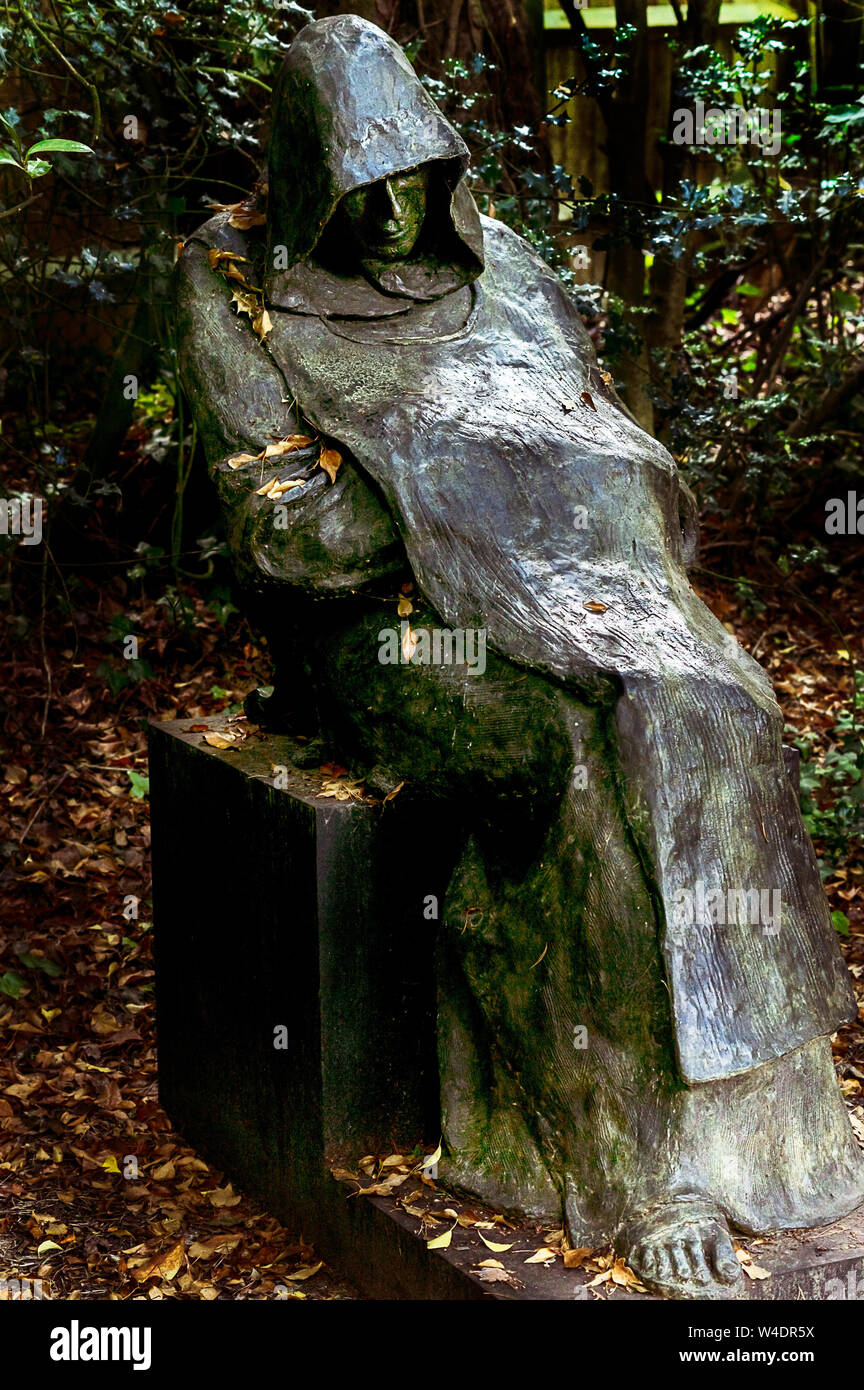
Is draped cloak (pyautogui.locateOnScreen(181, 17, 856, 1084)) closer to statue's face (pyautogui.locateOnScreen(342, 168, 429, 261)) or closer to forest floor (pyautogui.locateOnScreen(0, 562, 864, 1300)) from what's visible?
statue's face (pyautogui.locateOnScreen(342, 168, 429, 261))

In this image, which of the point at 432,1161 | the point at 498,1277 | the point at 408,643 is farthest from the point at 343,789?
the point at 498,1277

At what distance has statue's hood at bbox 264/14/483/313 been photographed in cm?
379

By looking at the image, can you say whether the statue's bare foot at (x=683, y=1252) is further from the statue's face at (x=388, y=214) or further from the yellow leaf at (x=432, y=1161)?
the statue's face at (x=388, y=214)

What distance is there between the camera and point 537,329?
4.16m

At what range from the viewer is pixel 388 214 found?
3898 millimetres

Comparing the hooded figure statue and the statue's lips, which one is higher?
the statue's lips

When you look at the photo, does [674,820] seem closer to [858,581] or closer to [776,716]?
[776,716]

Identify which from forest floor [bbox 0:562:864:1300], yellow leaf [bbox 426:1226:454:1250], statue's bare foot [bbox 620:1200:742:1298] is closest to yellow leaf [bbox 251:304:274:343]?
forest floor [bbox 0:562:864:1300]

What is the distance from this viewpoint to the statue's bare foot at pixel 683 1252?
3.08 meters

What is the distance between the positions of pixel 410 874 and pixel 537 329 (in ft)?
4.56

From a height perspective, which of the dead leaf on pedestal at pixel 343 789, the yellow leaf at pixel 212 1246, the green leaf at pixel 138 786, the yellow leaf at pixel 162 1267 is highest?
the green leaf at pixel 138 786

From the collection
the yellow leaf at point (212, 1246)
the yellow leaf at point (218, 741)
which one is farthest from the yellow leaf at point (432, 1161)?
the yellow leaf at point (218, 741)

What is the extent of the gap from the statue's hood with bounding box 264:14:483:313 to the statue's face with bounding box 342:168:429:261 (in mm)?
50

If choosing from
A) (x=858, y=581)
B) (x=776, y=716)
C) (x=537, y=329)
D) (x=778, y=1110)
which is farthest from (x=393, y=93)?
(x=858, y=581)
